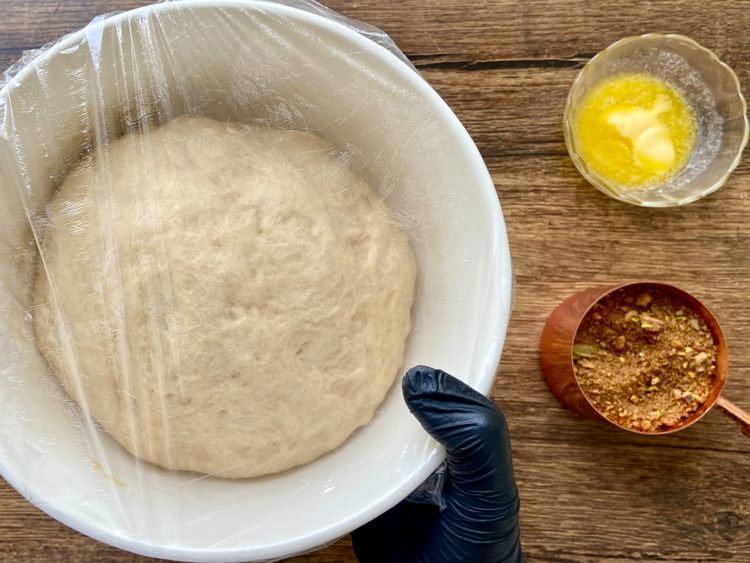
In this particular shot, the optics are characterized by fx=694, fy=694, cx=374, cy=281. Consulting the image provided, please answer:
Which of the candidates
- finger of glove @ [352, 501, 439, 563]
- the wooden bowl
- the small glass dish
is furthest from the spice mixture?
finger of glove @ [352, 501, 439, 563]

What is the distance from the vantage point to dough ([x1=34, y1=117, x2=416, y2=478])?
2.31 ft

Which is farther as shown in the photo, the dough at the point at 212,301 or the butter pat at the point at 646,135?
the butter pat at the point at 646,135

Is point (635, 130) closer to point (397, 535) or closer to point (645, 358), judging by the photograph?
point (645, 358)

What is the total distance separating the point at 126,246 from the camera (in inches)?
27.9

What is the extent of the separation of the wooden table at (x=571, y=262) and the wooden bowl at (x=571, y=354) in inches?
1.6

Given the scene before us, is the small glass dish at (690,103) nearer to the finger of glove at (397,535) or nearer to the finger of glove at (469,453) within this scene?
the finger of glove at (469,453)

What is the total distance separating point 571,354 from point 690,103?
399mm

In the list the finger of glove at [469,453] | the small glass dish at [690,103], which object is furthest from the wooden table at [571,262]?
Result: the finger of glove at [469,453]

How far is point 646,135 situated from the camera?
3.01 feet

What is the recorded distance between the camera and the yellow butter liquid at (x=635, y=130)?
0.91 meters

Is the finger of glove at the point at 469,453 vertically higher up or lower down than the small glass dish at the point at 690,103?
lower down

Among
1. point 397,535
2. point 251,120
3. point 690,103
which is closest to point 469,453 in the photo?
point 397,535

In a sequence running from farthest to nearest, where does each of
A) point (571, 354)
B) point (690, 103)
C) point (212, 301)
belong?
1. point (690, 103)
2. point (571, 354)
3. point (212, 301)

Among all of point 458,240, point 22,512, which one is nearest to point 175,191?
point 458,240
